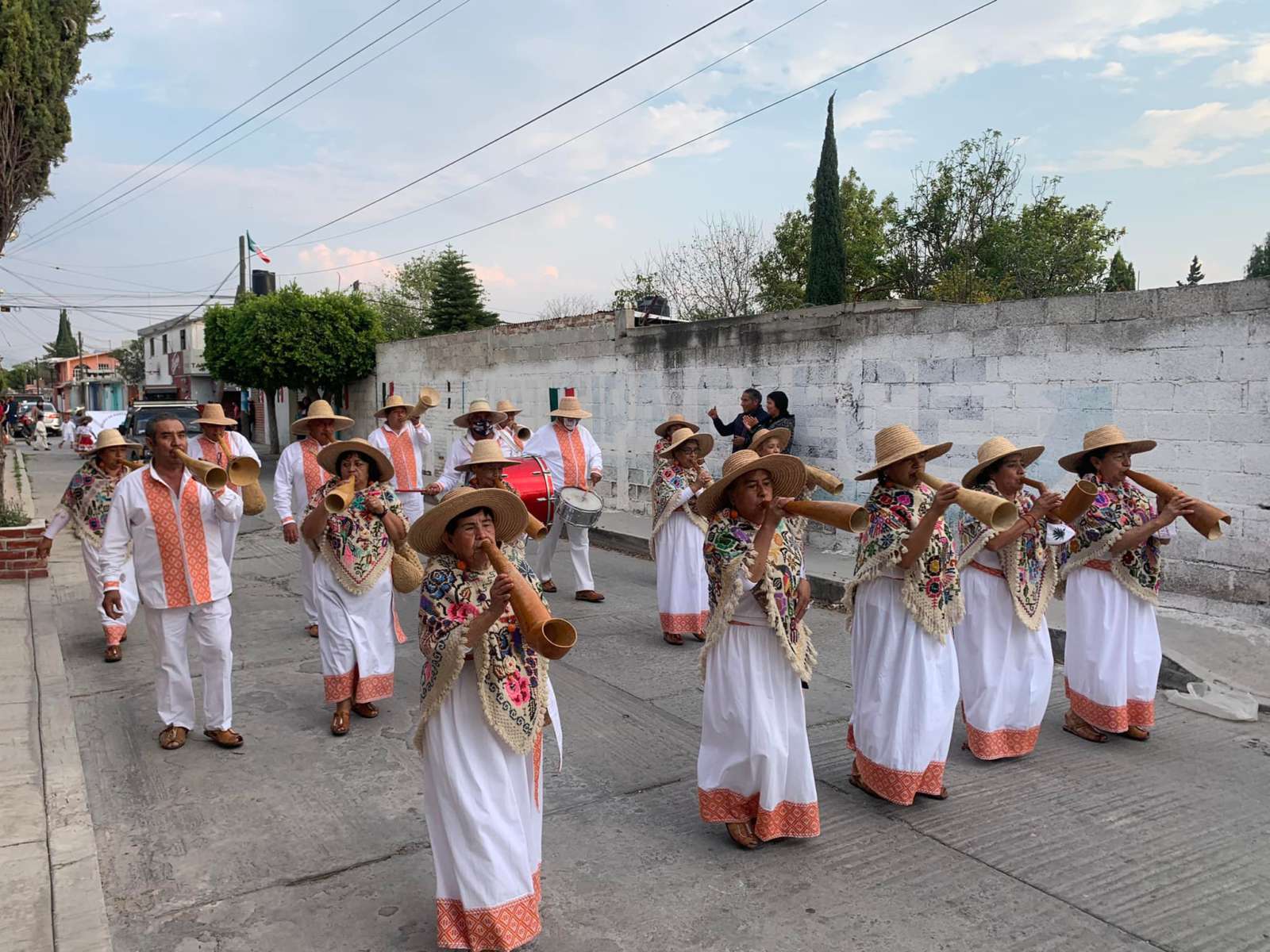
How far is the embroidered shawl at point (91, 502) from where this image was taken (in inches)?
290

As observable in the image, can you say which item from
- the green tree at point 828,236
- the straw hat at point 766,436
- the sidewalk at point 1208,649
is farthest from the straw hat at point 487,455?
the green tree at point 828,236

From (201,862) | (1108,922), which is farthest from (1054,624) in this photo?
(201,862)

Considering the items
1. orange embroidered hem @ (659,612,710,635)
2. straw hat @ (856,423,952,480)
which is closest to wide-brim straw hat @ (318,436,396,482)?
straw hat @ (856,423,952,480)

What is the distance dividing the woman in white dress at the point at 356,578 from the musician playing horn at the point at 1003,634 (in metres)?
3.21

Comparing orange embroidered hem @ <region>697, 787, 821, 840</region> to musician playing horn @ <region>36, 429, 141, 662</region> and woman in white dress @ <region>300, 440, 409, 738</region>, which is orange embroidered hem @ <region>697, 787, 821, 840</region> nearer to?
woman in white dress @ <region>300, 440, 409, 738</region>

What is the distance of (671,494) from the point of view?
7.57m

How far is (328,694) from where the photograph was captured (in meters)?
5.54

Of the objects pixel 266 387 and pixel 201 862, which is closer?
pixel 201 862

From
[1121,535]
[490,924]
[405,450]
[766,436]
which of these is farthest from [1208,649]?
[405,450]

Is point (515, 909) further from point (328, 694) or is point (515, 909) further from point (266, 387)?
point (266, 387)

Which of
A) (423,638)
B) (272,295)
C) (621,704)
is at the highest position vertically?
(272,295)

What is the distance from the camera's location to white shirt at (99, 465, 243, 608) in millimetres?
4996

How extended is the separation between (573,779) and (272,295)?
74.8 feet

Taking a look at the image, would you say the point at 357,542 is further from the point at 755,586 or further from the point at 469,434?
the point at 469,434
